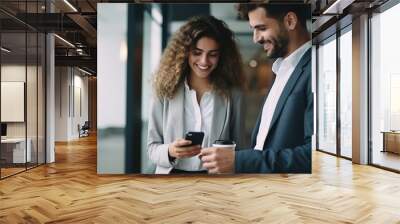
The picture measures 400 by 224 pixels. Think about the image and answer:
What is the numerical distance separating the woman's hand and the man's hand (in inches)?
4.9

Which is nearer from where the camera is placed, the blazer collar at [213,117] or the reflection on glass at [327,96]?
the blazer collar at [213,117]

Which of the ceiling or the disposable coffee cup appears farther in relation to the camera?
the ceiling

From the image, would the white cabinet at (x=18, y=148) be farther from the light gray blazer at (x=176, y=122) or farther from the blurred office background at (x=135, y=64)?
the light gray blazer at (x=176, y=122)

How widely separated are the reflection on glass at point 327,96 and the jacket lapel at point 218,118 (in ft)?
16.4

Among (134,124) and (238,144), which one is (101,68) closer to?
(134,124)

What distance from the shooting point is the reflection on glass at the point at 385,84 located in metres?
7.34

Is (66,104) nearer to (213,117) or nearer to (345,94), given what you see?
(345,94)

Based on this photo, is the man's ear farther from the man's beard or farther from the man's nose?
the man's nose

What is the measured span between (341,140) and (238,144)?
4.47 m

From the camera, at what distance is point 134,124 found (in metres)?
6.40

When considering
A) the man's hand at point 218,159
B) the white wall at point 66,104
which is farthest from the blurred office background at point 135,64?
the white wall at point 66,104

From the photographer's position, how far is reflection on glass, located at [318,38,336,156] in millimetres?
10422

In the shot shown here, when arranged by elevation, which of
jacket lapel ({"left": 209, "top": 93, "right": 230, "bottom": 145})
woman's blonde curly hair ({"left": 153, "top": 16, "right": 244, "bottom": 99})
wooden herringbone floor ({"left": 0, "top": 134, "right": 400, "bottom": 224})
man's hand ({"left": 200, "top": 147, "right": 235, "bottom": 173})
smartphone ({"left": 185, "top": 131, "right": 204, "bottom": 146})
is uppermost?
woman's blonde curly hair ({"left": 153, "top": 16, "right": 244, "bottom": 99})

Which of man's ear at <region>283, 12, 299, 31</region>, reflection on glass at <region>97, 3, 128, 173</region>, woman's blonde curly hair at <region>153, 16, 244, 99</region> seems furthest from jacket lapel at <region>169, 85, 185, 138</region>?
man's ear at <region>283, 12, 299, 31</region>
